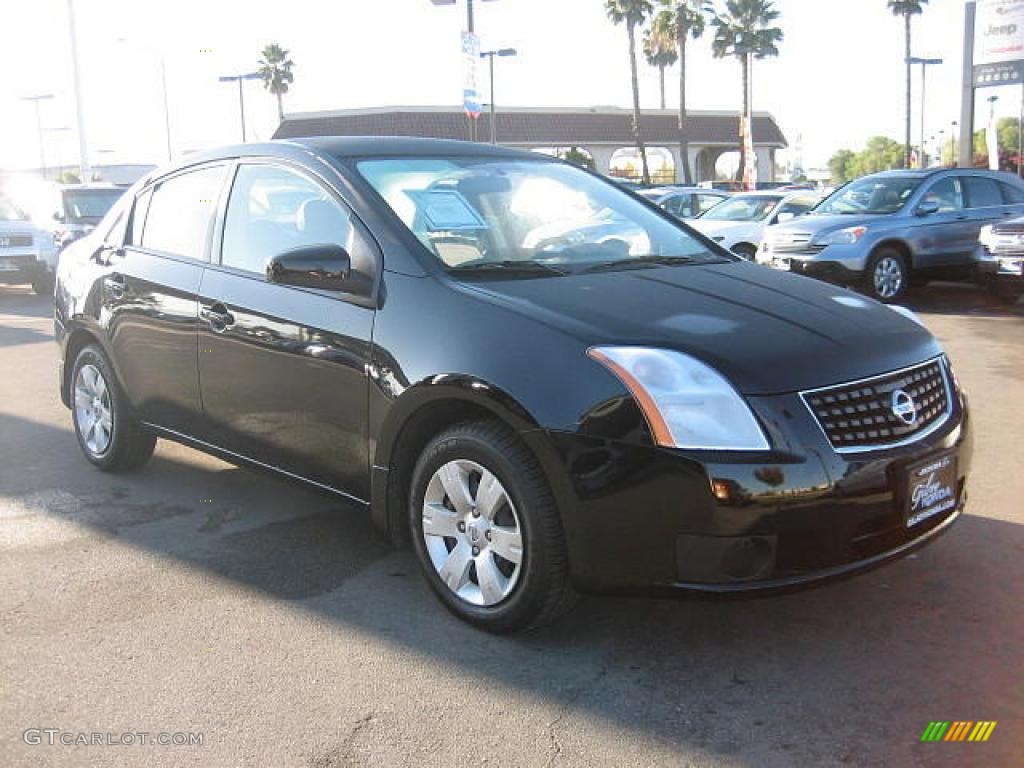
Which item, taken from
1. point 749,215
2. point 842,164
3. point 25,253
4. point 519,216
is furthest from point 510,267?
point 842,164

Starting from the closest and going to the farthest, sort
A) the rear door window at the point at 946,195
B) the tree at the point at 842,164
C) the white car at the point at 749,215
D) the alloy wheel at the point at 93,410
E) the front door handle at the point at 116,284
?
the front door handle at the point at 116,284
the alloy wheel at the point at 93,410
the rear door window at the point at 946,195
the white car at the point at 749,215
the tree at the point at 842,164

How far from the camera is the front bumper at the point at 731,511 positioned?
2.93m

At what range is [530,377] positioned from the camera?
3182mm

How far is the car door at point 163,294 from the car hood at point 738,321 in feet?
5.42

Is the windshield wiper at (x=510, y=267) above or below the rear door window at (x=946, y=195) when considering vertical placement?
below

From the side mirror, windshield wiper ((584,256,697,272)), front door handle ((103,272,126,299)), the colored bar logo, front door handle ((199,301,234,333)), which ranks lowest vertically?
the colored bar logo

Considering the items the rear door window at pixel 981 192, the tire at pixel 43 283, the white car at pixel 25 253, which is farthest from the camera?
the tire at pixel 43 283

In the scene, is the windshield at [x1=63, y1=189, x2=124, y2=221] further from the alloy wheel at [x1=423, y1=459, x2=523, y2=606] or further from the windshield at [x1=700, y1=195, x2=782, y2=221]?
the alloy wheel at [x1=423, y1=459, x2=523, y2=606]

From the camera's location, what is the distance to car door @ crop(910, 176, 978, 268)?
41.9 ft

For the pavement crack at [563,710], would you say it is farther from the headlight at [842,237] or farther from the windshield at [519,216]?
the headlight at [842,237]

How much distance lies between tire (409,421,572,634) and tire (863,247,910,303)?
33.5 feet

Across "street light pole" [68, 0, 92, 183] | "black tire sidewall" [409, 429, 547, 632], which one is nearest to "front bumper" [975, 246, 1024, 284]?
"black tire sidewall" [409, 429, 547, 632]

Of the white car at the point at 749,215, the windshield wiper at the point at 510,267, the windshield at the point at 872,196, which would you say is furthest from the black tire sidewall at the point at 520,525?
the white car at the point at 749,215

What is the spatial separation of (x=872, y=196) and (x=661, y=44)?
48.7 metres
